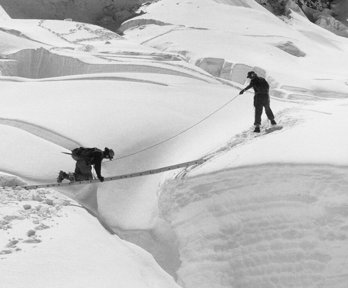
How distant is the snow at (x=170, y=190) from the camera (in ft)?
18.0

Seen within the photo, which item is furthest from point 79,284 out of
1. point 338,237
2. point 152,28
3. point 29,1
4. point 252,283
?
point 29,1

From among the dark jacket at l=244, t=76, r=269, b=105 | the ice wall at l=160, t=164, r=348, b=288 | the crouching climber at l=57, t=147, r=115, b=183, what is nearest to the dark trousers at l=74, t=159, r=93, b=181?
the crouching climber at l=57, t=147, r=115, b=183

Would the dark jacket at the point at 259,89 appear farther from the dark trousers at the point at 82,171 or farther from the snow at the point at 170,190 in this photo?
the dark trousers at the point at 82,171

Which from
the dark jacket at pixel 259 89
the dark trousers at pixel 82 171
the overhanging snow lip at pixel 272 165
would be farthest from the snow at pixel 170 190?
the dark jacket at pixel 259 89

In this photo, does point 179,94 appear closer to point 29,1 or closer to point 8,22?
point 8,22

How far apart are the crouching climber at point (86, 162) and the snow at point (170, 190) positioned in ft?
0.74

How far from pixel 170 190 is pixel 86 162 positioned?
118cm

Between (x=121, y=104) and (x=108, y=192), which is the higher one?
(x=121, y=104)

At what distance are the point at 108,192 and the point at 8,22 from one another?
460 inches

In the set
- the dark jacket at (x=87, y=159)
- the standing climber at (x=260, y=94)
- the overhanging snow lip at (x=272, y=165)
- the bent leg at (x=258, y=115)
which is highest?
the standing climber at (x=260, y=94)

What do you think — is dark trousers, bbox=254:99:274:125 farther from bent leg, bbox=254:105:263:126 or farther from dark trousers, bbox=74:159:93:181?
dark trousers, bbox=74:159:93:181

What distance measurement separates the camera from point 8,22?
56.7ft

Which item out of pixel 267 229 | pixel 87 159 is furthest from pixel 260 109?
pixel 87 159

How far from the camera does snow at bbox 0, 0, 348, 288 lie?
5488 mm
